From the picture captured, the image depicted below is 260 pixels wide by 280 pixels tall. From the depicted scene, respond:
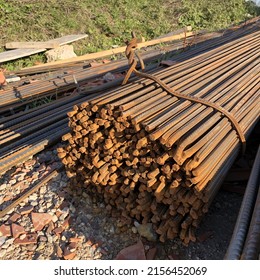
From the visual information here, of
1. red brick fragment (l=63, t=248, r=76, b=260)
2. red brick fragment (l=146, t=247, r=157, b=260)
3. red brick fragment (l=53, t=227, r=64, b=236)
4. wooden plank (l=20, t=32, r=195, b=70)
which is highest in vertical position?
wooden plank (l=20, t=32, r=195, b=70)

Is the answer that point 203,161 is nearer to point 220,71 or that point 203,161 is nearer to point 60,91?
point 220,71

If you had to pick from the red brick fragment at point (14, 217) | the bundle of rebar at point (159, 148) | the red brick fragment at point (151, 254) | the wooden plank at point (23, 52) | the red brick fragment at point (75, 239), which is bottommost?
the red brick fragment at point (151, 254)

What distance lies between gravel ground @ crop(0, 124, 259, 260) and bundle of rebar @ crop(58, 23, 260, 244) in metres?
0.15

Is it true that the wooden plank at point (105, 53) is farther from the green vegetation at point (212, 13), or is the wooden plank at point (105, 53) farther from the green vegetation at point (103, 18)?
the green vegetation at point (212, 13)

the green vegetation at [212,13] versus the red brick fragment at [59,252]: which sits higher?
the green vegetation at [212,13]

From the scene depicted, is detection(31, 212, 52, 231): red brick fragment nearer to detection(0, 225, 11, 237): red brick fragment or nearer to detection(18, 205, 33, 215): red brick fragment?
detection(18, 205, 33, 215): red brick fragment

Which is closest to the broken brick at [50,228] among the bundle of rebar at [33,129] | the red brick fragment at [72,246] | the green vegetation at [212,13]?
the red brick fragment at [72,246]

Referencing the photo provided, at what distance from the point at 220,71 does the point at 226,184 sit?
132 centimetres

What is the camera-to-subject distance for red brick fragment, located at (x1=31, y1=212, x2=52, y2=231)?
2.96 meters

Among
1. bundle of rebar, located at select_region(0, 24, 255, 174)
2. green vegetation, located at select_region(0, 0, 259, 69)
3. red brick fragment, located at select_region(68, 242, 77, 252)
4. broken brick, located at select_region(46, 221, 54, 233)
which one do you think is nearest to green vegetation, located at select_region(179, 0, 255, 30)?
green vegetation, located at select_region(0, 0, 259, 69)

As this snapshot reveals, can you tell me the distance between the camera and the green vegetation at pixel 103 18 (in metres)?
8.04

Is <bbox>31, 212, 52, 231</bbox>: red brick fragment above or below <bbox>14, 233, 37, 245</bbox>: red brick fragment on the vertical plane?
above

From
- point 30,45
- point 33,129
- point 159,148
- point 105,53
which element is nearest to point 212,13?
point 105,53

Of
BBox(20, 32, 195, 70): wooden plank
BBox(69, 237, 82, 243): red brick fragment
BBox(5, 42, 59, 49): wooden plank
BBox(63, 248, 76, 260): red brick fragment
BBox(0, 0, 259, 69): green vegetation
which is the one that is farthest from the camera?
BBox(0, 0, 259, 69): green vegetation
